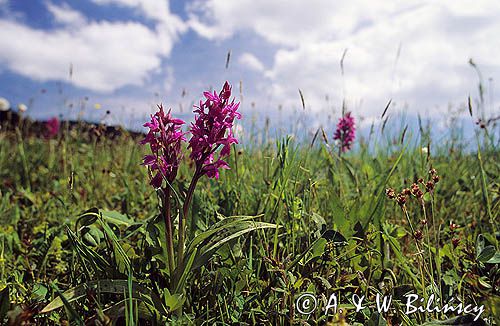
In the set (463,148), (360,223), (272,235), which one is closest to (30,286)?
(272,235)

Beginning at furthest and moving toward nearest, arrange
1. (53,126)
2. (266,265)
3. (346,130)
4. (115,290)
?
(53,126) → (346,130) → (266,265) → (115,290)

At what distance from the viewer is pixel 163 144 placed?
1.27m

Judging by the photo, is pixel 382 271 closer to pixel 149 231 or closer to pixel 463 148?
pixel 149 231

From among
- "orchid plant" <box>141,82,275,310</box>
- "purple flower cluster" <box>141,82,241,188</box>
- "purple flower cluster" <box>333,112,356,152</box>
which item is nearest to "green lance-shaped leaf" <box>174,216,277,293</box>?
"orchid plant" <box>141,82,275,310</box>

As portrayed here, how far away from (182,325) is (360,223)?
2.51 ft

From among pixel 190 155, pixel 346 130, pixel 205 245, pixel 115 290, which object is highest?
pixel 346 130

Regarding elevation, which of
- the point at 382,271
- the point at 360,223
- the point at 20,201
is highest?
the point at 360,223

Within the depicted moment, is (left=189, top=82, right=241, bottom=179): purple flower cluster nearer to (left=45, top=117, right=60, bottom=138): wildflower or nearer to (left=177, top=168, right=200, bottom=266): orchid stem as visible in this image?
(left=177, top=168, right=200, bottom=266): orchid stem

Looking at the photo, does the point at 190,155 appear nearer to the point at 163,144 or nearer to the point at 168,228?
the point at 163,144

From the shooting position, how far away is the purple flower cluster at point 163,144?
4.14 ft

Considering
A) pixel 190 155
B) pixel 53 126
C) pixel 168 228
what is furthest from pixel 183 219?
pixel 53 126

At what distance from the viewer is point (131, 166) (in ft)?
13.0

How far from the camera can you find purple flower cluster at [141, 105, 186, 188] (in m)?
1.26

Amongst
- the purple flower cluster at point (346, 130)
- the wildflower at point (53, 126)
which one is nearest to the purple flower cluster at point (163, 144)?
the purple flower cluster at point (346, 130)
